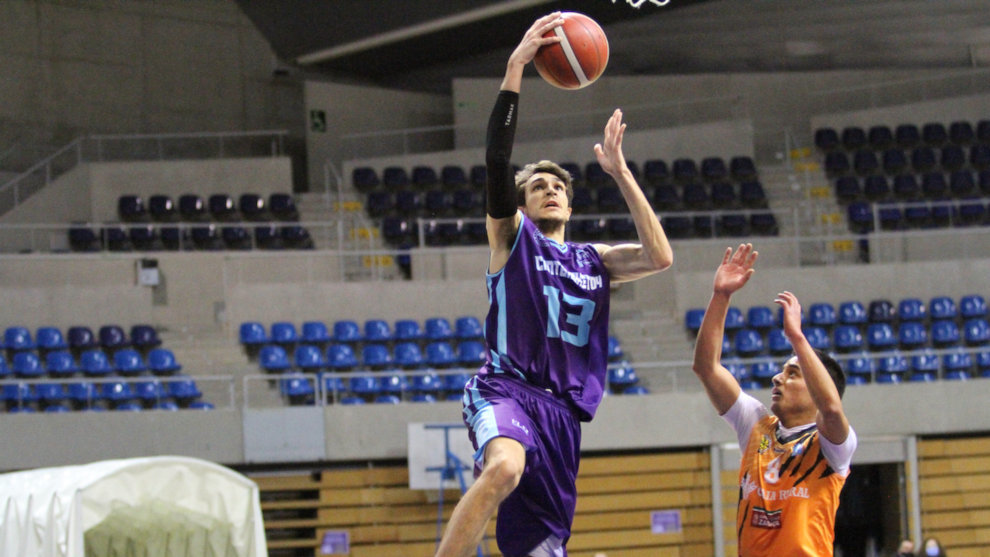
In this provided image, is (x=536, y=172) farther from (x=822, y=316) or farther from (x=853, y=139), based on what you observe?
(x=853, y=139)

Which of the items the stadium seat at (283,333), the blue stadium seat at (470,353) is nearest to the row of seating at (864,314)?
the blue stadium seat at (470,353)

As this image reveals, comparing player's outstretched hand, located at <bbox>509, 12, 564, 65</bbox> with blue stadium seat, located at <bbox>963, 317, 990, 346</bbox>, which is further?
blue stadium seat, located at <bbox>963, 317, 990, 346</bbox>

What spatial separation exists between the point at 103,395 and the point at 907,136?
13939mm

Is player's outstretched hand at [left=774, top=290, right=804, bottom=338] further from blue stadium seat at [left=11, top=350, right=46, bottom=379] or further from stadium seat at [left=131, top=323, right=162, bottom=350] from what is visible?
stadium seat at [left=131, top=323, right=162, bottom=350]

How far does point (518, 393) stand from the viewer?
3922 millimetres

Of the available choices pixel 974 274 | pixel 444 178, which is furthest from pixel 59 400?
pixel 974 274

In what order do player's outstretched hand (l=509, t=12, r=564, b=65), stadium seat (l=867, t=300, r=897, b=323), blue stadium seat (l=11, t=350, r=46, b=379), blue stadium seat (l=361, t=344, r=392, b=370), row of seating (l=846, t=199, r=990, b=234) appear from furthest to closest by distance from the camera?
row of seating (l=846, t=199, r=990, b=234) < stadium seat (l=867, t=300, r=897, b=323) < blue stadium seat (l=361, t=344, r=392, b=370) < blue stadium seat (l=11, t=350, r=46, b=379) < player's outstretched hand (l=509, t=12, r=564, b=65)

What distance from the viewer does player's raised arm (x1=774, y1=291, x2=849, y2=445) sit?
3.87 metres

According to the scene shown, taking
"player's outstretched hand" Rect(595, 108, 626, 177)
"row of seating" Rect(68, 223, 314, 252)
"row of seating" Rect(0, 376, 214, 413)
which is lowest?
"row of seating" Rect(0, 376, 214, 413)

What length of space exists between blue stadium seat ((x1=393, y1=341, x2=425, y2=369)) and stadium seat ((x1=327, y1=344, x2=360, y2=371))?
1.79 feet

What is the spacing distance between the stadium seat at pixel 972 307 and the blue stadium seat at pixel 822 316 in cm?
169

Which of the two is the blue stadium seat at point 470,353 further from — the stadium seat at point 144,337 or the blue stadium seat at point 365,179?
the blue stadium seat at point 365,179

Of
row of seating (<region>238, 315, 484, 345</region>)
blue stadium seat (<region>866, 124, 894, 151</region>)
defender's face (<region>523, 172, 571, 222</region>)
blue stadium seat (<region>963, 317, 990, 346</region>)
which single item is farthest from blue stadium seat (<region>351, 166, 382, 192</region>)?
defender's face (<region>523, 172, 571, 222</region>)

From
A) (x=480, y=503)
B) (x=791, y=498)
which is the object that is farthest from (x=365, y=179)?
(x=480, y=503)
